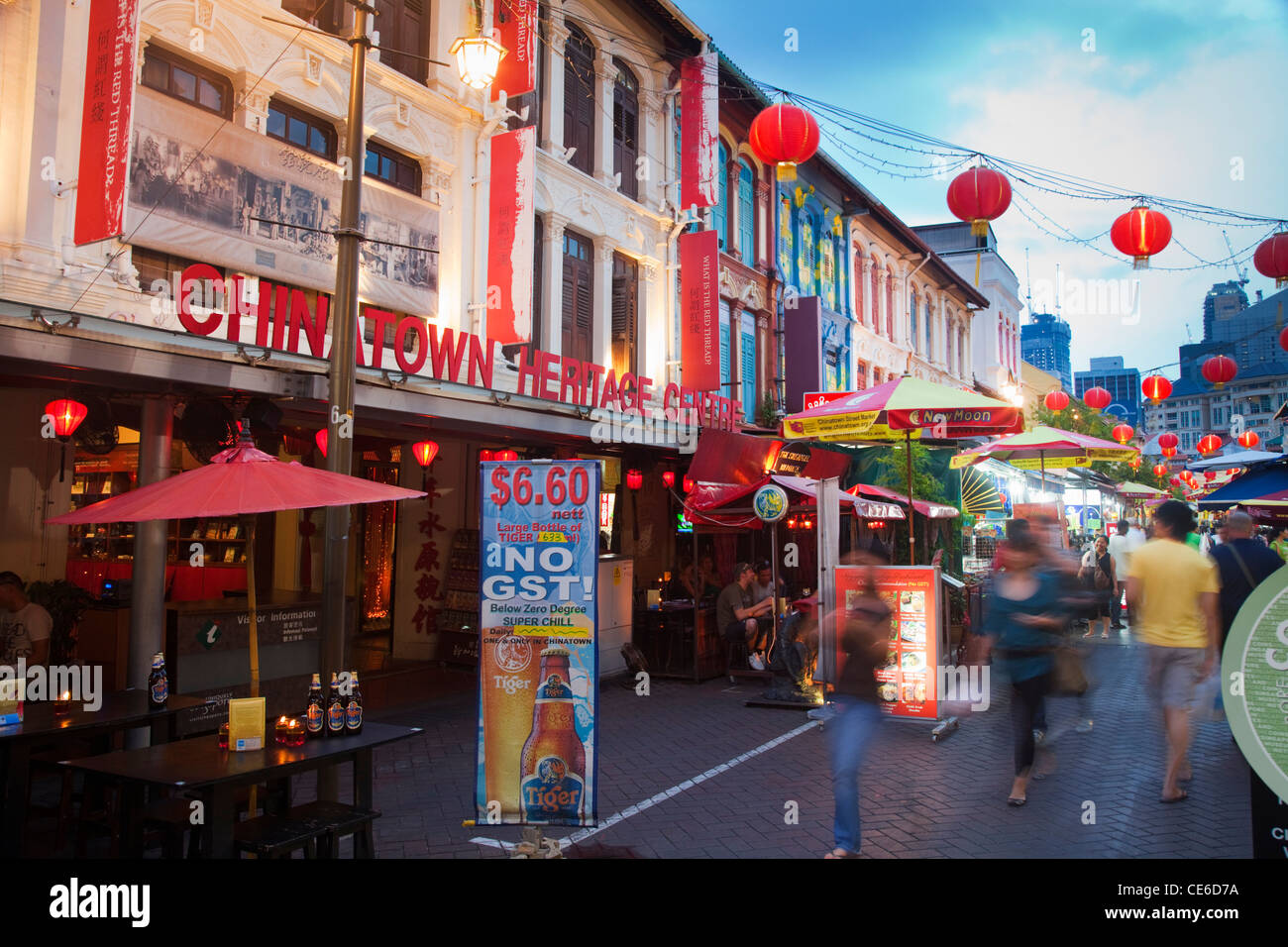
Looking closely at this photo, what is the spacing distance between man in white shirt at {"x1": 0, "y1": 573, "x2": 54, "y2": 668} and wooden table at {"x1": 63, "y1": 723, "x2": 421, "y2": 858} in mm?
2599

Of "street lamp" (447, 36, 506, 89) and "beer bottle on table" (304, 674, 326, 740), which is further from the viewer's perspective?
"street lamp" (447, 36, 506, 89)

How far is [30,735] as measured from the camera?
4996 millimetres

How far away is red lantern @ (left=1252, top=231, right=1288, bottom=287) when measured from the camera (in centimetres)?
943

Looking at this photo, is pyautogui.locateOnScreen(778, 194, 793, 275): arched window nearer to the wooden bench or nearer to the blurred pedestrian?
the blurred pedestrian

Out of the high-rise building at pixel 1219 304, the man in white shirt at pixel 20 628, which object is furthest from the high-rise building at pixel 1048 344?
the man in white shirt at pixel 20 628

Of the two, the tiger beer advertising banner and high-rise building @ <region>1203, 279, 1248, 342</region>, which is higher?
high-rise building @ <region>1203, 279, 1248, 342</region>

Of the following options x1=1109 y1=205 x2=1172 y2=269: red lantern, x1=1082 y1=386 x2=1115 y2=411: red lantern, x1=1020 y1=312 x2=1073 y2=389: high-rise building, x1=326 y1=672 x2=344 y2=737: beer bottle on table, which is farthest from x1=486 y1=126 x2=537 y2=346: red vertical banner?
x1=1020 y1=312 x2=1073 y2=389: high-rise building

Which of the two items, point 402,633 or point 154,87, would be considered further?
point 402,633

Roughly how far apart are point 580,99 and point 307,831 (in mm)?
12926

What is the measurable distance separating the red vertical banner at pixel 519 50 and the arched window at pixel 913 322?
1905 cm

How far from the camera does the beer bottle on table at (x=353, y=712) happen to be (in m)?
5.05
